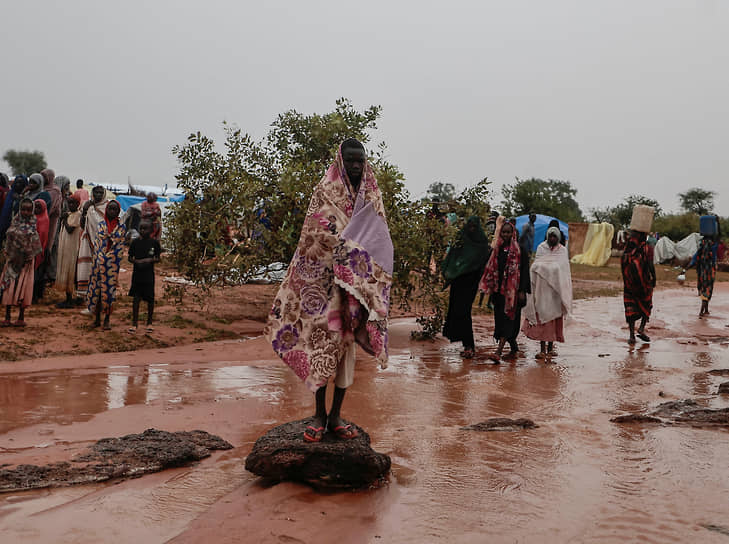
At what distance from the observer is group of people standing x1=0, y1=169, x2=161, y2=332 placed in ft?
31.3

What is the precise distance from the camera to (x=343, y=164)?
4293mm

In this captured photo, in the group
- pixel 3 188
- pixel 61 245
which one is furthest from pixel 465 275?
pixel 3 188

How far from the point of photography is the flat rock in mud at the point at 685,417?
559cm

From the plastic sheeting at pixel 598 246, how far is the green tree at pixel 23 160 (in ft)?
119

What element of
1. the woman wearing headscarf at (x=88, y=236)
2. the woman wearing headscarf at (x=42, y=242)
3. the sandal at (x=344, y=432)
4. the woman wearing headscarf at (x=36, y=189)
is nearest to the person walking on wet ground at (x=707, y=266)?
the woman wearing headscarf at (x=88, y=236)

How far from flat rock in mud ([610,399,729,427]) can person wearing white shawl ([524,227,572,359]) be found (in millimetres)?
3509

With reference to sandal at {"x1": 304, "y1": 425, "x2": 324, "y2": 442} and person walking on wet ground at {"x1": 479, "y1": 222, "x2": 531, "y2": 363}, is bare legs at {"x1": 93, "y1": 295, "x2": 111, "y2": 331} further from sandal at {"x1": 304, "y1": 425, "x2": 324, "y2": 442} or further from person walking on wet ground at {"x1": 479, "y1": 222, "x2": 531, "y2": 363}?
sandal at {"x1": 304, "y1": 425, "x2": 324, "y2": 442}

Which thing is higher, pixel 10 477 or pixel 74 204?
pixel 74 204

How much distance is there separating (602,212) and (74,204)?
42.2m

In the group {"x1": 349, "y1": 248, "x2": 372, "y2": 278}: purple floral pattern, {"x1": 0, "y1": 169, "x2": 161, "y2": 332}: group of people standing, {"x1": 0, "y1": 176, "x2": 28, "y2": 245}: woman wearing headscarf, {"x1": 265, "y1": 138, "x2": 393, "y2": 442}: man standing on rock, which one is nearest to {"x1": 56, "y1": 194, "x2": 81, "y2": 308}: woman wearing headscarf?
{"x1": 0, "y1": 169, "x2": 161, "y2": 332}: group of people standing

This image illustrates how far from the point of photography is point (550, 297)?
31.8 feet

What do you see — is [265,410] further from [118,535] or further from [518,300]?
[518,300]

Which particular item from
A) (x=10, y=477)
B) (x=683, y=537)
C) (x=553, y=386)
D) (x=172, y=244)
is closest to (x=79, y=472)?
(x=10, y=477)

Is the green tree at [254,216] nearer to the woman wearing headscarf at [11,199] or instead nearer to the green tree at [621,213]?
the woman wearing headscarf at [11,199]
